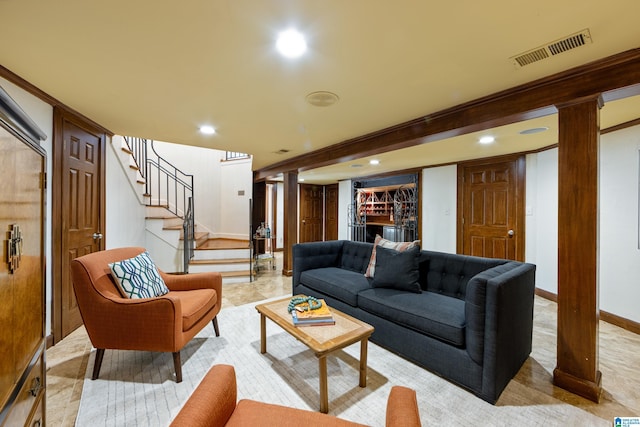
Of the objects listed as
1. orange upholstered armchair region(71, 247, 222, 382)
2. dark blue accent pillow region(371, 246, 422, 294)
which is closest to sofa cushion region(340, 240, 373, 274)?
dark blue accent pillow region(371, 246, 422, 294)

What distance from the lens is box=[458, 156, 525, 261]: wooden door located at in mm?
4180

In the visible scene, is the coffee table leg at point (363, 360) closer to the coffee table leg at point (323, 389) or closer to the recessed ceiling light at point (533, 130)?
the coffee table leg at point (323, 389)

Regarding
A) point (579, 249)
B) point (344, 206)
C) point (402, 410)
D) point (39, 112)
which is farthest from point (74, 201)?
point (344, 206)

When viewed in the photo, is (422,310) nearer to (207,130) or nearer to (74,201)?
(207,130)

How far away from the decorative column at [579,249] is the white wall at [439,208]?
3.18 m

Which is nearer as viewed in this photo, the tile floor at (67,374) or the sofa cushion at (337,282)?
→ the tile floor at (67,374)

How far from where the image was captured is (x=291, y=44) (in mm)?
1551

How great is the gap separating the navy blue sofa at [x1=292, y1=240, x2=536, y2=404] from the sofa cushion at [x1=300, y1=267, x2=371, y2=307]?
0.03 ft

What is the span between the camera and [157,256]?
478cm

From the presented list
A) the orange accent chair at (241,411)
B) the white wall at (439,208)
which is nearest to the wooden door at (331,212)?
the white wall at (439,208)

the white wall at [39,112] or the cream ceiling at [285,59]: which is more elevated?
the cream ceiling at [285,59]

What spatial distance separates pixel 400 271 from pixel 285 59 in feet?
6.45

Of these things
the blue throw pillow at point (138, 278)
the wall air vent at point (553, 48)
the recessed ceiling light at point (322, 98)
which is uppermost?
the recessed ceiling light at point (322, 98)

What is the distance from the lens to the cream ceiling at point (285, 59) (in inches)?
50.9
